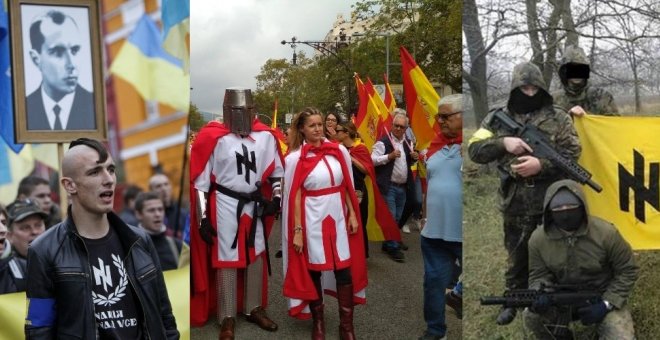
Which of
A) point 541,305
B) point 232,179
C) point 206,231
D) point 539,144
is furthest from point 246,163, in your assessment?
point 541,305

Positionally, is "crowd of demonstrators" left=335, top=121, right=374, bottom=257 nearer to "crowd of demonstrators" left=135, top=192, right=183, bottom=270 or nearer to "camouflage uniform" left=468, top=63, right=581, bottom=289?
"camouflage uniform" left=468, top=63, right=581, bottom=289

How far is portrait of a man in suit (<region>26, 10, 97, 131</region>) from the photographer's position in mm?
3123

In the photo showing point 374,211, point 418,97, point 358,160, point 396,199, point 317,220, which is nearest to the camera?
point 317,220

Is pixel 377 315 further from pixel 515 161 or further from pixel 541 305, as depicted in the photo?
pixel 515 161

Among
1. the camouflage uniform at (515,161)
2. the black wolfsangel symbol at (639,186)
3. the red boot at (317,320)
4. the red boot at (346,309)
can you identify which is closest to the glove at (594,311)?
the camouflage uniform at (515,161)

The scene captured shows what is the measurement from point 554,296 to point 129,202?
2.15 metres

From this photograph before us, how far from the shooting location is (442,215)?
4.25 m

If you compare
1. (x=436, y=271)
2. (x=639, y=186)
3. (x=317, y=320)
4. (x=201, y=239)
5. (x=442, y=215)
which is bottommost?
(x=317, y=320)

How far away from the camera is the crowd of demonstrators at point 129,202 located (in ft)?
10.8

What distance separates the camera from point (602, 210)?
3414mm

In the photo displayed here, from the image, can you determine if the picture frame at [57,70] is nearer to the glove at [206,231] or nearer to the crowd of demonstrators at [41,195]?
the crowd of demonstrators at [41,195]

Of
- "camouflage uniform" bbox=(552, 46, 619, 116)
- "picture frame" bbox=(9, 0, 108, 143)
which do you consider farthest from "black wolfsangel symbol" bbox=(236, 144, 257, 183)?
"camouflage uniform" bbox=(552, 46, 619, 116)

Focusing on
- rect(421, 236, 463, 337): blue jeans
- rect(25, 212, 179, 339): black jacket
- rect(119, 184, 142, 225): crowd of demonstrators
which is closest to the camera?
rect(25, 212, 179, 339): black jacket

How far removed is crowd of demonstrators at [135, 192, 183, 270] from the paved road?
1.44 meters
